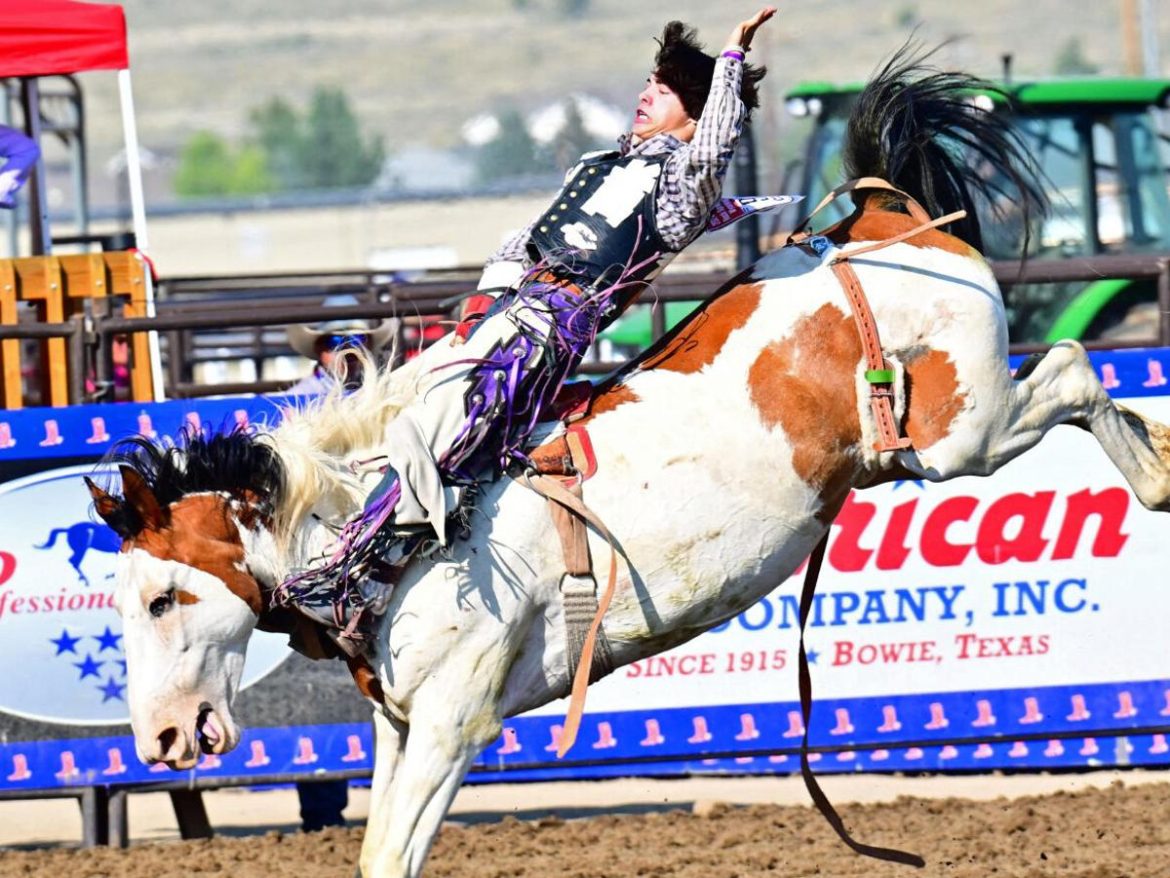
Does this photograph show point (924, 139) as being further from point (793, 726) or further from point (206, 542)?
point (793, 726)

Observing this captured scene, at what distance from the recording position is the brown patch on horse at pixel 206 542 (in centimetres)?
413

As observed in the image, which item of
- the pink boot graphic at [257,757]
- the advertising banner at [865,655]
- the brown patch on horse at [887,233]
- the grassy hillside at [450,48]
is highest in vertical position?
the grassy hillside at [450,48]

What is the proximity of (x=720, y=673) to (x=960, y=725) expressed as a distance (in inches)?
35.0

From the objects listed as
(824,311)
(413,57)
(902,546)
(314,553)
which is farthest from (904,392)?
(413,57)

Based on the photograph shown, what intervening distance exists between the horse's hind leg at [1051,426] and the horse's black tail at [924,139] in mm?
476

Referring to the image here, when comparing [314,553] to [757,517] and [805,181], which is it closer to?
[757,517]

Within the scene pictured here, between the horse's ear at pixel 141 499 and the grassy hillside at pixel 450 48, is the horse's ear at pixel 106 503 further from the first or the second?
the grassy hillside at pixel 450 48

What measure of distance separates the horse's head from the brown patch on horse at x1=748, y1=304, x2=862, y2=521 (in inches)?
48.7

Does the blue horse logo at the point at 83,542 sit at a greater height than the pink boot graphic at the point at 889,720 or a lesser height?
greater

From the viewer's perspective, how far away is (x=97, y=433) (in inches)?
247

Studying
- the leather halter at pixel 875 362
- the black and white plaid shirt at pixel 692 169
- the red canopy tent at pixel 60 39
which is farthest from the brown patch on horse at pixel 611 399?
the red canopy tent at pixel 60 39

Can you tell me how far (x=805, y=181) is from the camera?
36.6 ft

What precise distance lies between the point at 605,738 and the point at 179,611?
8.32ft

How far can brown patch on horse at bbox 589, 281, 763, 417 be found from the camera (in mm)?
4352
